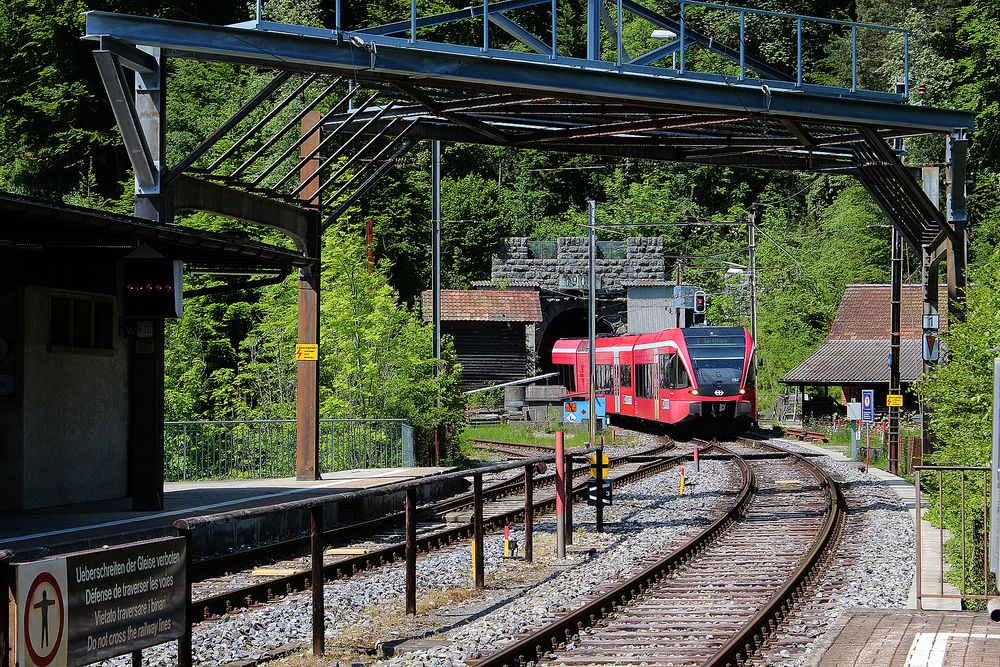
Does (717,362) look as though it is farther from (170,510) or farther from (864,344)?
(170,510)

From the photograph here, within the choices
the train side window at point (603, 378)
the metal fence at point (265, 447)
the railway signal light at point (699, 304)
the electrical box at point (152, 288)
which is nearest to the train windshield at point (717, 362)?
the railway signal light at point (699, 304)

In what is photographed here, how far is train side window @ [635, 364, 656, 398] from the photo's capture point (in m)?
38.8

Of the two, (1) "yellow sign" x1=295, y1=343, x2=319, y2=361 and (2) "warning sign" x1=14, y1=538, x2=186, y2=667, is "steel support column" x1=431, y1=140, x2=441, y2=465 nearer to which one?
(1) "yellow sign" x1=295, y1=343, x2=319, y2=361

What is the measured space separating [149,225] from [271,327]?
17420 mm

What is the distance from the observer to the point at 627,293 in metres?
64.3

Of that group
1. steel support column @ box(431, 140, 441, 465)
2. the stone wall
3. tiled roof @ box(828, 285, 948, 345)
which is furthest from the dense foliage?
tiled roof @ box(828, 285, 948, 345)

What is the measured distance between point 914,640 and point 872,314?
44.2 metres

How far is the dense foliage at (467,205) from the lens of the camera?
99.3ft

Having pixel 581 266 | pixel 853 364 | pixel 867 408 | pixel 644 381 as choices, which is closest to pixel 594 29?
pixel 867 408

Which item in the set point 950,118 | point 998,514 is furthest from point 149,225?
point 950,118

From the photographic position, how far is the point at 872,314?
172 feet

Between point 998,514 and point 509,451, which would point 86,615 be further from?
point 509,451

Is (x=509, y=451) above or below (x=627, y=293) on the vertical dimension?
below

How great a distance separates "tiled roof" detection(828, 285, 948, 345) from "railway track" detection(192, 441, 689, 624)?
962 inches
